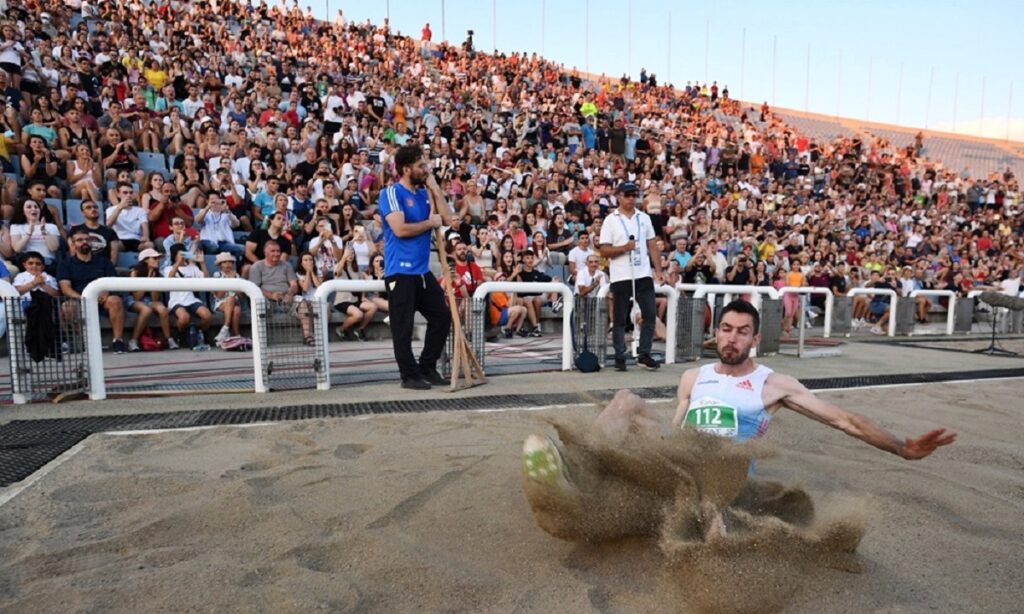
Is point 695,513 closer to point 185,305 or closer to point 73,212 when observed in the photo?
point 185,305

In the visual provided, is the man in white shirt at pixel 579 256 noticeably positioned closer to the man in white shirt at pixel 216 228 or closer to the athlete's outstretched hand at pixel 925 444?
the man in white shirt at pixel 216 228

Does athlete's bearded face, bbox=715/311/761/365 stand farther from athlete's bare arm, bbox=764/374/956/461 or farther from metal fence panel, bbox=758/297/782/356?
metal fence panel, bbox=758/297/782/356

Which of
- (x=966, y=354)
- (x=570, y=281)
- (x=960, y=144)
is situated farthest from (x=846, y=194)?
(x=960, y=144)

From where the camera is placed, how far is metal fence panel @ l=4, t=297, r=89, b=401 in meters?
4.89

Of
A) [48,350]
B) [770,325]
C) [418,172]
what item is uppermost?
[418,172]

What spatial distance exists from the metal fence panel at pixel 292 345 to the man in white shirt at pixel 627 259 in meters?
3.15

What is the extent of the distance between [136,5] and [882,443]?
1857 centimetres

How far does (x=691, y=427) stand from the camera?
2.86 metres

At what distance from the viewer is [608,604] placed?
2148 millimetres

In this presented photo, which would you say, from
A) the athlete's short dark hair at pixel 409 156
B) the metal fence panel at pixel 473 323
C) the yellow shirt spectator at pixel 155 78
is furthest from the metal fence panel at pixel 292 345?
the yellow shirt spectator at pixel 155 78

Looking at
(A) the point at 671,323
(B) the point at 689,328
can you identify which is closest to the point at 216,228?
(A) the point at 671,323

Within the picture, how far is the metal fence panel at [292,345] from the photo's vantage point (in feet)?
18.2

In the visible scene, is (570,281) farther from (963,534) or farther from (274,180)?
(963,534)

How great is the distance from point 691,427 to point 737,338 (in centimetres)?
49
